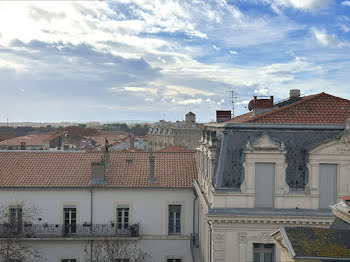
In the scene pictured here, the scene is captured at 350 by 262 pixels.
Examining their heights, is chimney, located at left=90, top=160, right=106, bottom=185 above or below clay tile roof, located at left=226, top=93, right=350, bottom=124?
below

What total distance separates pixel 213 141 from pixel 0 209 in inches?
605

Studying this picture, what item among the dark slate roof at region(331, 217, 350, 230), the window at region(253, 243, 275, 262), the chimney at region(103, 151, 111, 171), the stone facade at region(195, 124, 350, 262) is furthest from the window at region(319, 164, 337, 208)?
the chimney at region(103, 151, 111, 171)

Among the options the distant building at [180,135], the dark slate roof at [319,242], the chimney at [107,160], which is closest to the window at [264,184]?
the dark slate roof at [319,242]

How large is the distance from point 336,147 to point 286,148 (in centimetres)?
204

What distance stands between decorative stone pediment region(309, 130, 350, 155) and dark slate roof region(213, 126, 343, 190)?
247 mm

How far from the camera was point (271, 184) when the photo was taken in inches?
712

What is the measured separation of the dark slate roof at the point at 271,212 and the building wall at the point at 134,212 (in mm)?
9288

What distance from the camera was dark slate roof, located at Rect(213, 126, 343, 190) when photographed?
18.1 metres

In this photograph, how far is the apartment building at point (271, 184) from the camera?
17.8 meters

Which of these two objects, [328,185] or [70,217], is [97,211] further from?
[328,185]

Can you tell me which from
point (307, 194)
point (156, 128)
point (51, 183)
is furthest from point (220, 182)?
point (156, 128)

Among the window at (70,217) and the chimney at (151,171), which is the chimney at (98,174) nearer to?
the window at (70,217)

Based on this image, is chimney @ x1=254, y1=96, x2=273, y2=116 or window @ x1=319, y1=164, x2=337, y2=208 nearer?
window @ x1=319, y1=164, x2=337, y2=208

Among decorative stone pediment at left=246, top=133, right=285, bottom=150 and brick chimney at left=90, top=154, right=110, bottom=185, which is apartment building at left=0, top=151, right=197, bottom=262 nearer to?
brick chimney at left=90, top=154, right=110, bottom=185
